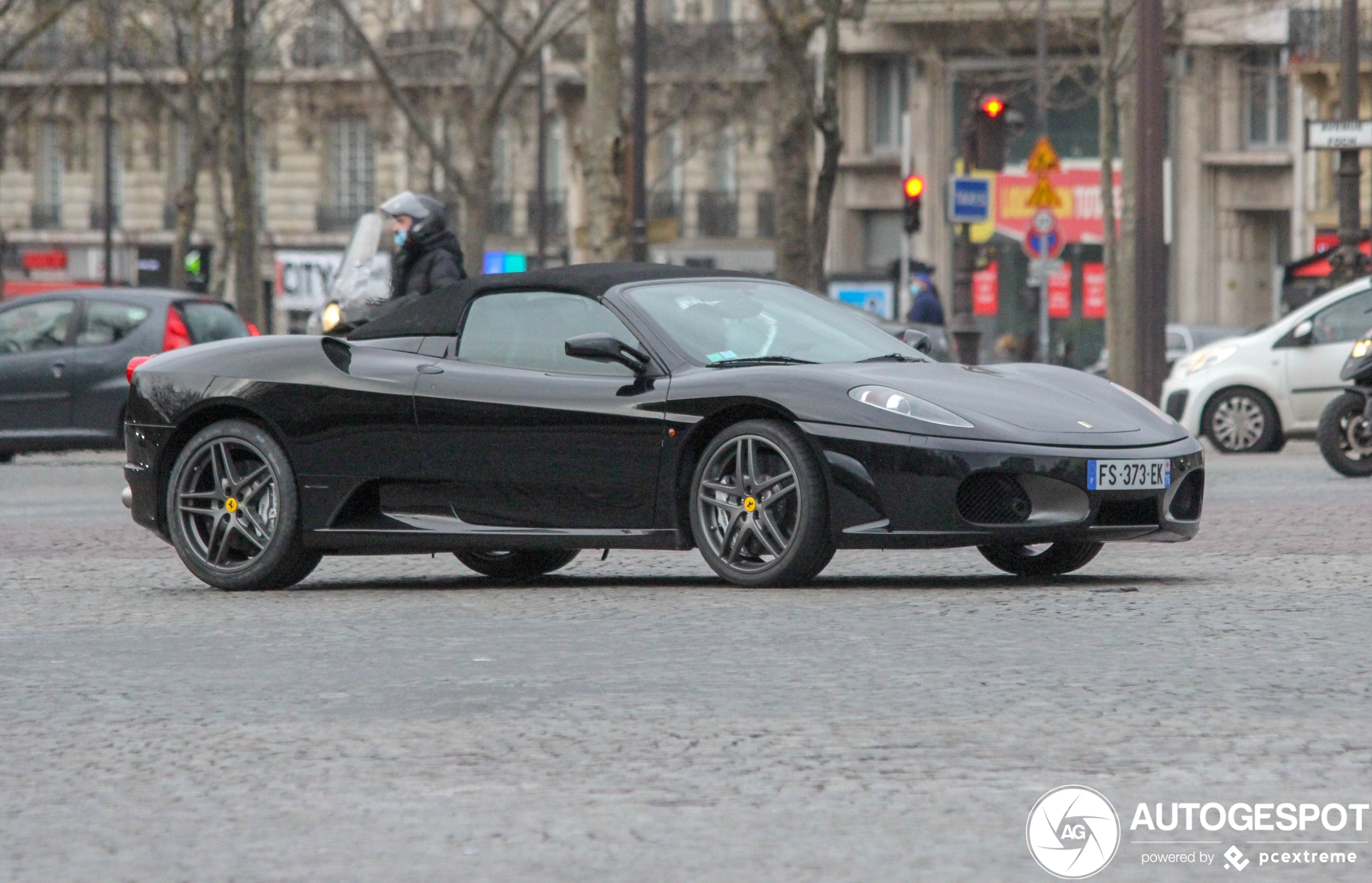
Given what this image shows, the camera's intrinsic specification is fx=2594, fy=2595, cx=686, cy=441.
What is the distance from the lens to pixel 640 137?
95.4ft

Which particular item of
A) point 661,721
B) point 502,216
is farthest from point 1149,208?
point 502,216

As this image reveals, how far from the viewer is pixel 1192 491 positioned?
9.05 meters

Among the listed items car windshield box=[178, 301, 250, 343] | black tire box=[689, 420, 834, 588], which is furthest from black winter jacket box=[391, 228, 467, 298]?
car windshield box=[178, 301, 250, 343]

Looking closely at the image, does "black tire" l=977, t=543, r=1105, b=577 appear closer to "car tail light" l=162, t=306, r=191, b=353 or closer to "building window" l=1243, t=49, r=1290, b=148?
"car tail light" l=162, t=306, r=191, b=353

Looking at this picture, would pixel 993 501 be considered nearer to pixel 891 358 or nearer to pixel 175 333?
pixel 891 358

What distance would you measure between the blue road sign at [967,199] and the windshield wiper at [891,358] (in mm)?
16908

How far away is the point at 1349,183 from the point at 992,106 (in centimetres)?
418

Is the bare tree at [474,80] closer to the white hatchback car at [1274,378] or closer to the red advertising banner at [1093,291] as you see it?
the red advertising banner at [1093,291]

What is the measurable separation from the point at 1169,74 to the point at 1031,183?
3.73 m

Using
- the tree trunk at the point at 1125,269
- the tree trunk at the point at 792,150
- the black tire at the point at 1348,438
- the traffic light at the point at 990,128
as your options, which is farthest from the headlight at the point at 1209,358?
the tree trunk at the point at 792,150

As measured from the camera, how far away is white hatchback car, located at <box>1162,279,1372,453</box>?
20.4 m

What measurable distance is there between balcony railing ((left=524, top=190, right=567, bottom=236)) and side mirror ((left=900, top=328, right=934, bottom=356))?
171ft

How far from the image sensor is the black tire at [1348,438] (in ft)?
52.6

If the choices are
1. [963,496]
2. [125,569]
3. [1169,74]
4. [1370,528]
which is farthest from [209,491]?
[1169,74]
